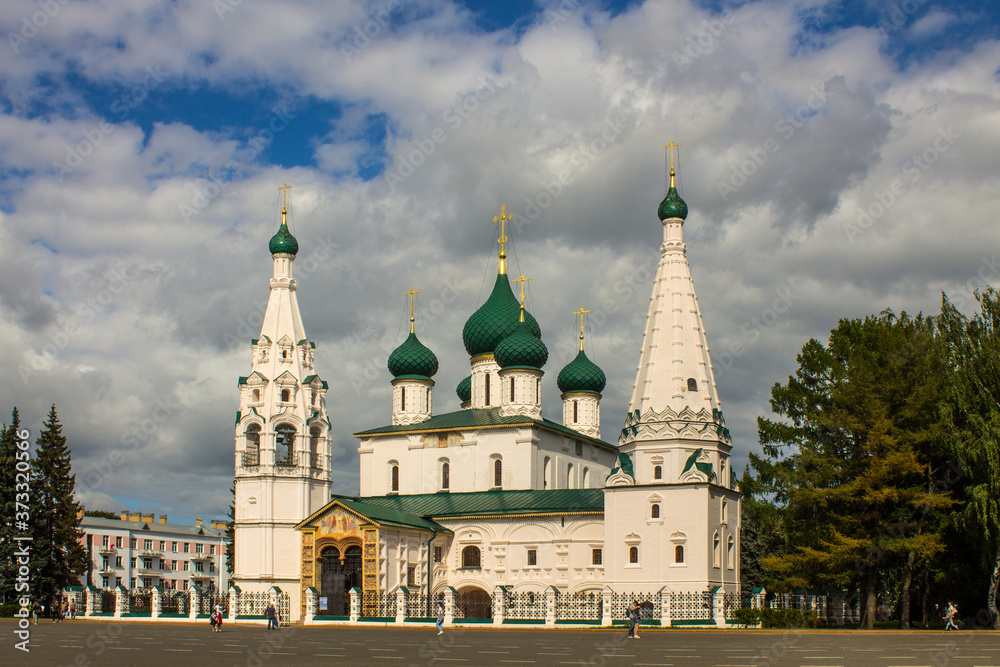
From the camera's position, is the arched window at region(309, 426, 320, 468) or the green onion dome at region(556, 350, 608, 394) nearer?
the arched window at region(309, 426, 320, 468)

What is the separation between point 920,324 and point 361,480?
23735mm

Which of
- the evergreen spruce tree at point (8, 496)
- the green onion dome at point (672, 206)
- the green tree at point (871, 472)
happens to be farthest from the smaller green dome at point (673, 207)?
the evergreen spruce tree at point (8, 496)

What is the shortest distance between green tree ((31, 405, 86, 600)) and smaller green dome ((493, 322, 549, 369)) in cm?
1797

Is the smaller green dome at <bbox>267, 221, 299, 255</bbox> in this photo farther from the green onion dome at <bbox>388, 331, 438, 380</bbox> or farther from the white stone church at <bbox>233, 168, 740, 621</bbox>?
the green onion dome at <bbox>388, 331, 438, 380</bbox>

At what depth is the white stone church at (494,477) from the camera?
3328 cm

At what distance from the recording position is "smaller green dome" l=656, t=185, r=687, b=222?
118ft

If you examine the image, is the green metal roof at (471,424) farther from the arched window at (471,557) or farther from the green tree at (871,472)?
the green tree at (871,472)

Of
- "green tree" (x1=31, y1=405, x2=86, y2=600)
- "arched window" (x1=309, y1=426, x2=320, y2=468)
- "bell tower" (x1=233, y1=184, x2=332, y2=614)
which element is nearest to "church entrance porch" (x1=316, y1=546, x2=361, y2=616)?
"bell tower" (x1=233, y1=184, x2=332, y2=614)

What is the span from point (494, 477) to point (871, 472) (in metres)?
16.8

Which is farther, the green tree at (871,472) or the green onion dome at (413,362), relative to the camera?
the green onion dome at (413,362)

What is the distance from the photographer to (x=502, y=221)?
152ft

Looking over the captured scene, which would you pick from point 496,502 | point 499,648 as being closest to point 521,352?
point 496,502

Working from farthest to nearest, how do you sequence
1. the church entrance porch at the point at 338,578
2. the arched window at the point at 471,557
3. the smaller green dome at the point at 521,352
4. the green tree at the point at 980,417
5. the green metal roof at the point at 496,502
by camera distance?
the smaller green dome at the point at 521,352 → the arched window at the point at 471,557 → the green metal roof at the point at 496,502 → the church entrance porch at the point at 338,578 → the green tree at the point at 980,417

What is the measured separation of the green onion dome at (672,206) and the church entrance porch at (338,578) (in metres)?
15.8
